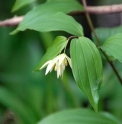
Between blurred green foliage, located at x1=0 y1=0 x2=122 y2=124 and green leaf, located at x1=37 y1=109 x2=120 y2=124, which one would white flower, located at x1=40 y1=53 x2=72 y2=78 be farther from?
blurred green foliage, located at x1=0 y1=0 x2=122 y2=124

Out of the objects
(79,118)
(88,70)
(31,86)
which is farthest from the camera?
(31,86)

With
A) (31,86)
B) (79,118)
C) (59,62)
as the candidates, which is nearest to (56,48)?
(59,62)

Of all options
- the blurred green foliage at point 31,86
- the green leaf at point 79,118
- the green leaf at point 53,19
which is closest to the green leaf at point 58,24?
the green leaf at point 53,19

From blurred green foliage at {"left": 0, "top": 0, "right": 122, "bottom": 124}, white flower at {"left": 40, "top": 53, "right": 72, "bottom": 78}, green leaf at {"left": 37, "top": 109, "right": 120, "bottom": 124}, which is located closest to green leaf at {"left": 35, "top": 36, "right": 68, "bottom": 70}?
white flower at {"left": 40, "top": 53, "right": 72, "bottom": 78}

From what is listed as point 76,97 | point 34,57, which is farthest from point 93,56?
point 34,57

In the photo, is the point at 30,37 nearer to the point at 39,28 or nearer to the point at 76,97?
the point at 76,97

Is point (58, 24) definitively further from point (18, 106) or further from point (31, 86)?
point (31, 86)

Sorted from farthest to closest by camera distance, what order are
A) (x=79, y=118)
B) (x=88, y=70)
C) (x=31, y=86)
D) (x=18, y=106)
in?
(x=31, y=86) < (x=18, y=106) < (x=79, y=118) < (x=88, y=70)
